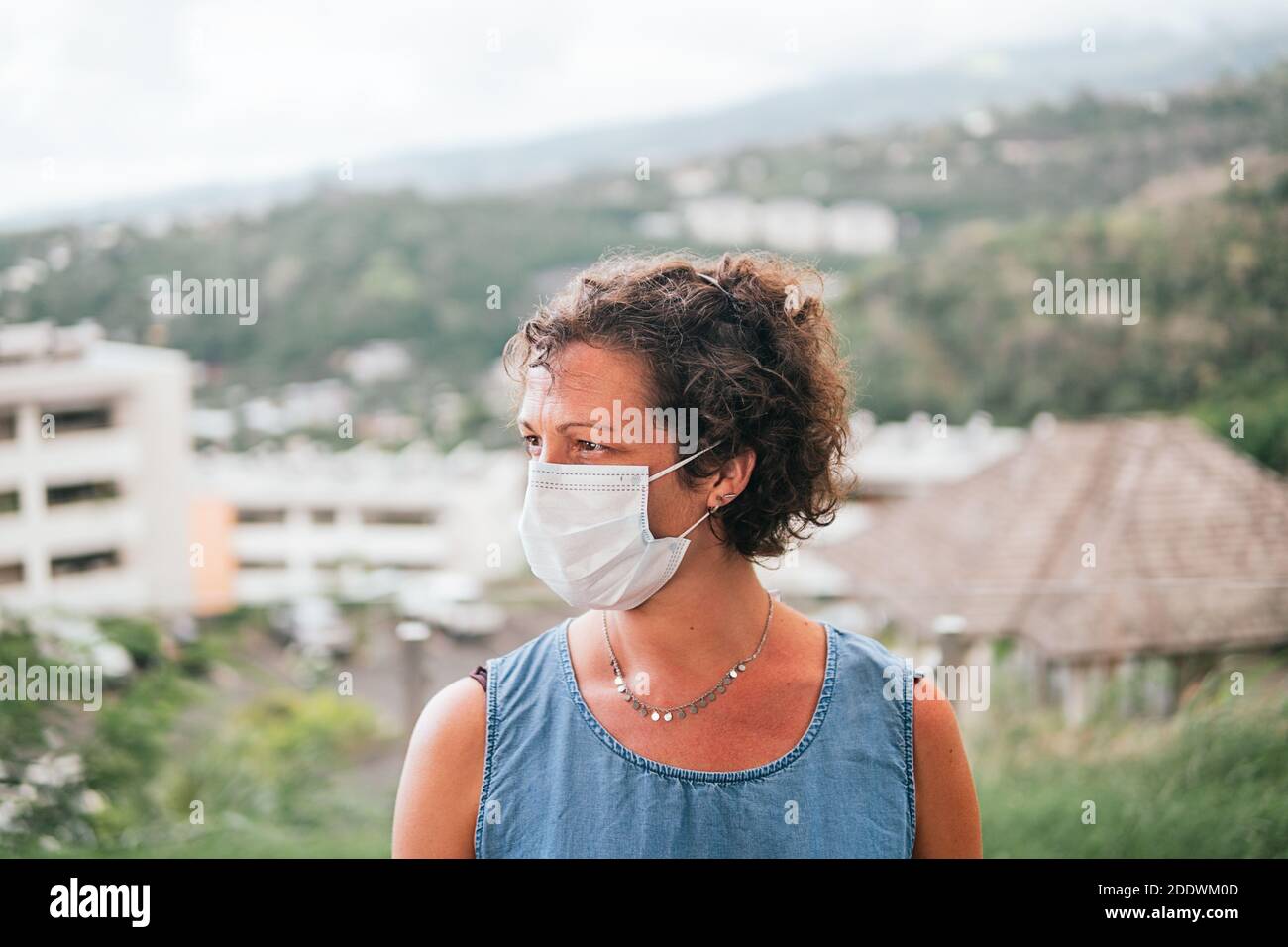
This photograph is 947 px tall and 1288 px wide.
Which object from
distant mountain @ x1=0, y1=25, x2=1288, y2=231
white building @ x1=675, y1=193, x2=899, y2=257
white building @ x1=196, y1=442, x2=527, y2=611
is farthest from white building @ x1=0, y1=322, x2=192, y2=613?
white building @ x1=675, y1=193, x2=899, y2=257

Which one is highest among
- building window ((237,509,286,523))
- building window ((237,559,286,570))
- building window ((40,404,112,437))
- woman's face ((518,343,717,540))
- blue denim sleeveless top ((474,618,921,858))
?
building window ((40,404,112,437))

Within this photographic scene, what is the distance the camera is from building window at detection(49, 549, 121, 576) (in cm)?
441

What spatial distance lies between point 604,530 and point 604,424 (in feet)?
0.49

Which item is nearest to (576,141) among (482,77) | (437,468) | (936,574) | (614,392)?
(482,77)

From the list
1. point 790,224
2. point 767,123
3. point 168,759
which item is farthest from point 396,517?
point 767,123

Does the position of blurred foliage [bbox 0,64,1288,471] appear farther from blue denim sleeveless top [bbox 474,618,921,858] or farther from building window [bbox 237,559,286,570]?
blue denim sleeveless top [bbox 474,618,921,858]

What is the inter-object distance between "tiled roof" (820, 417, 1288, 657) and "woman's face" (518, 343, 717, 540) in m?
2.80

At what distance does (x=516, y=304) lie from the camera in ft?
15.5

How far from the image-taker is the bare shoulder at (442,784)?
1175 millimetres

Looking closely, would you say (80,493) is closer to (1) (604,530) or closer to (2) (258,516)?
(2) (258,516)

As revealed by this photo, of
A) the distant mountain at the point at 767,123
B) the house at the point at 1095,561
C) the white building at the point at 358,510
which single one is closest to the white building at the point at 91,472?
the white building at the point at 358,510

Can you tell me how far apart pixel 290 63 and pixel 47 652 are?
2585 mm

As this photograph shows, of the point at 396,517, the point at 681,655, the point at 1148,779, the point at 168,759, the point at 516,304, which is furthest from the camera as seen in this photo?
the point at 396,517
